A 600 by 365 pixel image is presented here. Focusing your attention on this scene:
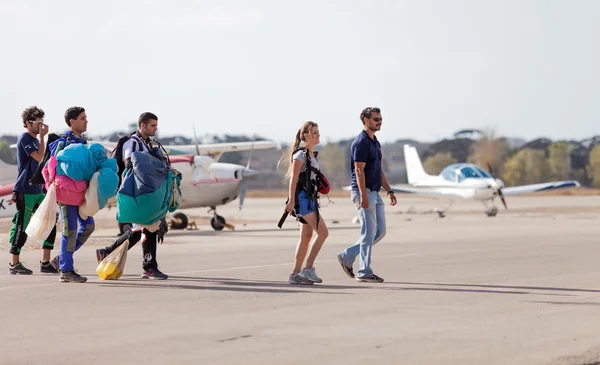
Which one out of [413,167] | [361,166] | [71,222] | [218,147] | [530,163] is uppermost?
[361,166]

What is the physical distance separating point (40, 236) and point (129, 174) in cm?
115

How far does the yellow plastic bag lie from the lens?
35.9 ft

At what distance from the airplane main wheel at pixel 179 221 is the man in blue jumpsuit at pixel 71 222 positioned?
15.4 m

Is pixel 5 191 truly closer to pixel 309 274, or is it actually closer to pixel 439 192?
pixel 309 274

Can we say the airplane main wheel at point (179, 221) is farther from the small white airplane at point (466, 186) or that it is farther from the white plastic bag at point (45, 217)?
the white plastic bag at point (45, 217)

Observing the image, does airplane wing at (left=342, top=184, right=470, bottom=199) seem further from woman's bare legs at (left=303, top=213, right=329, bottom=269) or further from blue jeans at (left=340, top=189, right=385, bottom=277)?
woman's bare legs at (left=303, top=213, right=329, bottom=269)

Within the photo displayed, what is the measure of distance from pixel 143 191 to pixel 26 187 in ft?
6.55

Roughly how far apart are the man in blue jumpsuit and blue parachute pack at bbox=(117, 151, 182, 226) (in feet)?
1.55

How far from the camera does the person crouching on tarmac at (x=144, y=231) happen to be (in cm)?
1080

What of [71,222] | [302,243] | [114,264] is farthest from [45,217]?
[302,243]

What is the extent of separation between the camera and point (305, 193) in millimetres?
10633

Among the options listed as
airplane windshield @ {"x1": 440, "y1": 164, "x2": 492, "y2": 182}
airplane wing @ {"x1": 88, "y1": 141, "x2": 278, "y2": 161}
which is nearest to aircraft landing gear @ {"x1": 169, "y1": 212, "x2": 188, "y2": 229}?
airplane wing @ {"x1": 88, "y1": 141, "x2": 278, "y2": 161}

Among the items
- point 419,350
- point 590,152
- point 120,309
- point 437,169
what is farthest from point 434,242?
point 590,152

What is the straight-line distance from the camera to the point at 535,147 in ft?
408
